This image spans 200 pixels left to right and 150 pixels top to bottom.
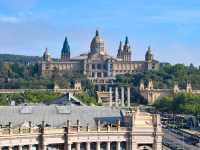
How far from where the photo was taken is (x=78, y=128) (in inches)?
2953

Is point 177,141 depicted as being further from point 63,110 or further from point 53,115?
point 53,115

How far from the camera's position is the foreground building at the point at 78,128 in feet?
239

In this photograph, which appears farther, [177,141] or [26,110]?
[177,141]

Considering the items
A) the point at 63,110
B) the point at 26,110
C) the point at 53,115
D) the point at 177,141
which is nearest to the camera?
the point at 26,110

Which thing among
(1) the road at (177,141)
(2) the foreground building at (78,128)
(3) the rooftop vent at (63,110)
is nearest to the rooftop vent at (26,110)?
(2) the foreground building at (78,128)

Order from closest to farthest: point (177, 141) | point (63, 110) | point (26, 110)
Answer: point (26, 110)
point (63, 110)
point (177, 141)

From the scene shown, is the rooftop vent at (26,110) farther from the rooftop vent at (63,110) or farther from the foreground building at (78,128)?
the rooftop vent at (63,110)

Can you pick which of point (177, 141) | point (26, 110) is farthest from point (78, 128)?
point (177, 141)

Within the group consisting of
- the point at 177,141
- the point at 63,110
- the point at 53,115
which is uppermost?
the point at 63,110

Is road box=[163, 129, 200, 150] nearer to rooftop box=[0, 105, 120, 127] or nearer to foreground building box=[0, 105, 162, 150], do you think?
rooftop box=[0, 105, 120, 127]

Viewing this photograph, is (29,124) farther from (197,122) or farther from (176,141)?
(197,122)

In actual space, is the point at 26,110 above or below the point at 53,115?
above

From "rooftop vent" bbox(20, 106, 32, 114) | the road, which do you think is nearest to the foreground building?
"rooftop vent" bbox(20, 106, 32, 114)

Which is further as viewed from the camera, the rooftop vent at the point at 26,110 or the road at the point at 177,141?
the road at the point at 177,141
